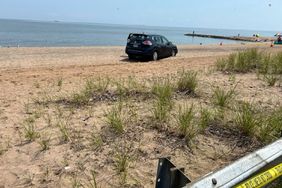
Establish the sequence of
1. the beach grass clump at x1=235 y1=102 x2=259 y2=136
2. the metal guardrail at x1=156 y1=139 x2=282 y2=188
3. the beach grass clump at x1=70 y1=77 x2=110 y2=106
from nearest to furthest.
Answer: the metal guardrail at x1=156 y1=139 x2=282 y2=188 < the beach grass clump at x1=235 y1=102 x2=259 y2=136 < the beach grass clump at x1=70 y1=77 x2=110 y2=106

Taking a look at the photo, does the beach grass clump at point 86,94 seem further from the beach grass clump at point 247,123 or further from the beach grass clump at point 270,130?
the beach grass clump at point 270,130

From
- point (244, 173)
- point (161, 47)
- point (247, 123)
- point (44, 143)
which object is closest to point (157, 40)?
point (161, 47)

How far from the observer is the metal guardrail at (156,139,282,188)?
225 centimetres

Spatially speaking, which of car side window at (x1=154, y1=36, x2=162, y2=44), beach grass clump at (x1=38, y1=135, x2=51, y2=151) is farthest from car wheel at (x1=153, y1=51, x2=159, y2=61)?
beach grass clump at (x1=38, y1=135, x2=51, y2=151)

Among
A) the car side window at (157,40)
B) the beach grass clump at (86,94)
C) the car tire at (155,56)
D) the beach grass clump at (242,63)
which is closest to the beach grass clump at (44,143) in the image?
the beach grass clump at (86,94)

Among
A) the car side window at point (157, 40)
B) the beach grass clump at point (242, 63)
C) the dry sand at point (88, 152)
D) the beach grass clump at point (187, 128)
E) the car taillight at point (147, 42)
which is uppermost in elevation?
the car side window at point (157, 40)

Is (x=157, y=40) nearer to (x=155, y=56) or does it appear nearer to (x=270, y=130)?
(x=155, y=56)

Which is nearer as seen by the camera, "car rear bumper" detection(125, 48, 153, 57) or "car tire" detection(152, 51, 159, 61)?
"car rear bumper" detection(125, 48, 153, 57)

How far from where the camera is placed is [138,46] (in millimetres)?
17766

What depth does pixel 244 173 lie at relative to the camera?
7.79ft

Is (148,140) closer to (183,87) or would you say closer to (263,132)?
(263,132)

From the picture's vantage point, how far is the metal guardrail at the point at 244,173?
2246mm

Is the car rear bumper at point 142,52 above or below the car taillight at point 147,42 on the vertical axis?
below

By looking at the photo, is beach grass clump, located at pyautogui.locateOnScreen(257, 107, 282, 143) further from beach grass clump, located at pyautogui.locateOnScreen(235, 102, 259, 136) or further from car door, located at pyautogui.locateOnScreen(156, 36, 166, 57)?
car door, located at pyautogui.locateOnScreen(156, 36, 166, 57)
